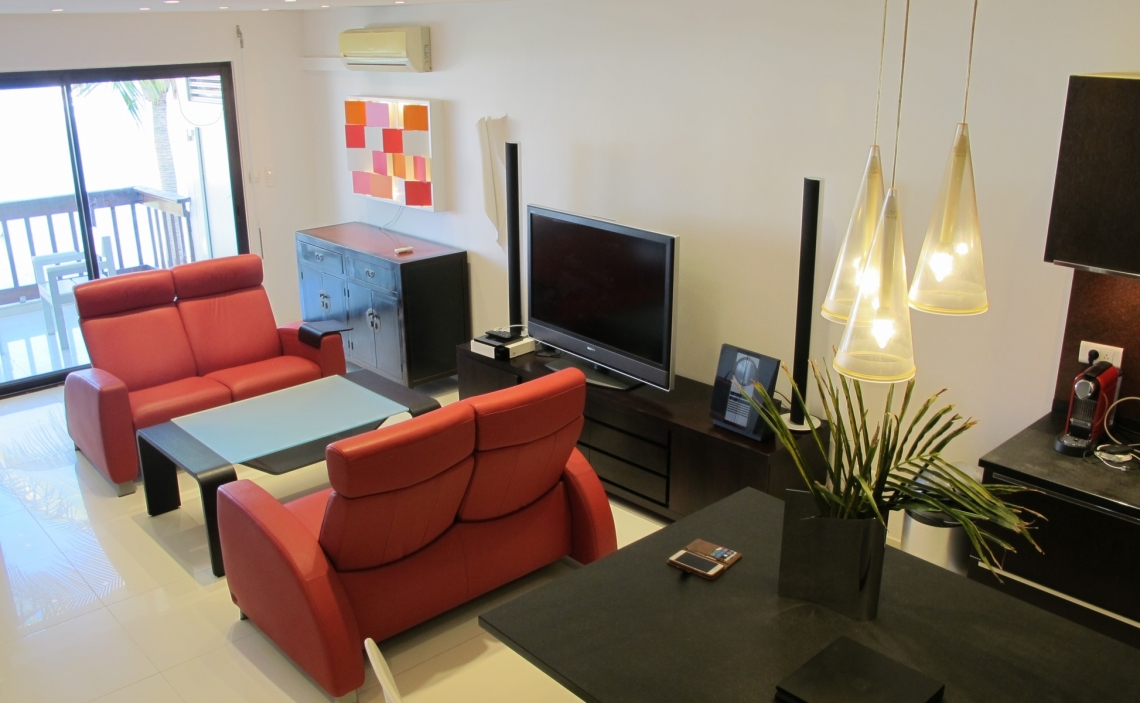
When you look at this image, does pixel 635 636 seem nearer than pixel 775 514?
Yes

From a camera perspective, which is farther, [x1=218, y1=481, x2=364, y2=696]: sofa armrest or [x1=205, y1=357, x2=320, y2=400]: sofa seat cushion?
[x1=205, y1=357, x2=320, y2=400]: sofa seat cushion

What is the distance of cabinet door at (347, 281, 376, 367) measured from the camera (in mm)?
5969

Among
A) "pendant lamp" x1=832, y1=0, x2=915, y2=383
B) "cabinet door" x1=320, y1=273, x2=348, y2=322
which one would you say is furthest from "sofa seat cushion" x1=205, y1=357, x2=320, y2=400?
"pendant lamp" x1=832, y1=0, x2=915, y2=383

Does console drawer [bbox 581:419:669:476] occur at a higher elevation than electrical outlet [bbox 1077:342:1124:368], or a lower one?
lower

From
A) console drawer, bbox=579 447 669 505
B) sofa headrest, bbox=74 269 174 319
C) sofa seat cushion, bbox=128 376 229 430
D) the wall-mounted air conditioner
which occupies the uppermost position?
the wall-mounted air conditioner

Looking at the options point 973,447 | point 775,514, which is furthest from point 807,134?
point 775,514

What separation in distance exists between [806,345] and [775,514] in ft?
4.42

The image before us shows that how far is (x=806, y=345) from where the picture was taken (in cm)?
382

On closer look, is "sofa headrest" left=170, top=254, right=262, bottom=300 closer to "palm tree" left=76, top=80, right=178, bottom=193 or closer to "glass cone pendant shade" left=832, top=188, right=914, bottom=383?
"palm tree" left=76, top=80, right=178, bottom=193

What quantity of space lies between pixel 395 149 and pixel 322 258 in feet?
2.96

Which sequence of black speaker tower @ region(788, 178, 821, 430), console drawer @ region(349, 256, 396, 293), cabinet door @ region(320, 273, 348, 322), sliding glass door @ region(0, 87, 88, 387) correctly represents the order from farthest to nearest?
cabinet door @ region(320, 273, 348, 322)
sliding glass door @ region(0, 87, 88, 387)
console drawer @ region(349, 256, 396, 293)
black speaker tower @ region(788, 178, 821, 430)

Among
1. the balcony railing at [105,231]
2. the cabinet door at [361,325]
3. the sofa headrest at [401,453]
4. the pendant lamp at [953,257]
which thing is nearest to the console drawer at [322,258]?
the cabinet door at [361,325]

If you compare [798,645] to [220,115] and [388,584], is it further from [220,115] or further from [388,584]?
Answer: [220,115]

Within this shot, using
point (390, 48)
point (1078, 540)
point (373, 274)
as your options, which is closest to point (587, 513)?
point (1078, 540)
